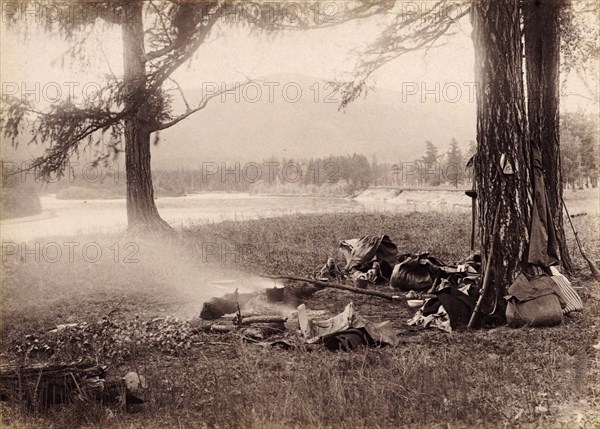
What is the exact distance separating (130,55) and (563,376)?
9.93 meters

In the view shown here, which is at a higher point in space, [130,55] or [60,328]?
[130,55]

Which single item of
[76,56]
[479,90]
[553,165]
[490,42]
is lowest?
[553,165]

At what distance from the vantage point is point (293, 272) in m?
10.0

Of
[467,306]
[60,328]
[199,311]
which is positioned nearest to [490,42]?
[467,306]

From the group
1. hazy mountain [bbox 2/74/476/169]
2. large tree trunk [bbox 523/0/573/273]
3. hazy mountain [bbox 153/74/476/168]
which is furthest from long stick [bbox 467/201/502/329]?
hazy mountain [bbox 2/74/476/169]

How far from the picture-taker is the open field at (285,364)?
3730 millimetres

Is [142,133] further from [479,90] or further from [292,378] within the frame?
[292,378]

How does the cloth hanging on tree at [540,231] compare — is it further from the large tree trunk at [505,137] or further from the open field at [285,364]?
the open field at [285,364]

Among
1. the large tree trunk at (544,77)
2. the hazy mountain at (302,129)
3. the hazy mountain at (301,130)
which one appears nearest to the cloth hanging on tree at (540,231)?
the large tree trunk at (544,77)

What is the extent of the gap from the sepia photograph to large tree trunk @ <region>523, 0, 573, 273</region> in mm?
35

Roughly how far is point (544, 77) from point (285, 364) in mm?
7050

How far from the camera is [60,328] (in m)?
6.37

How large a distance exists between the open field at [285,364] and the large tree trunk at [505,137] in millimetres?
1010

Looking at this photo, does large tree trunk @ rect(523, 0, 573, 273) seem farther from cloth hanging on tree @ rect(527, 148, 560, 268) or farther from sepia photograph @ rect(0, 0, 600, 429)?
cloth hanging on tree @ rect(527, 148, 560, 268)
